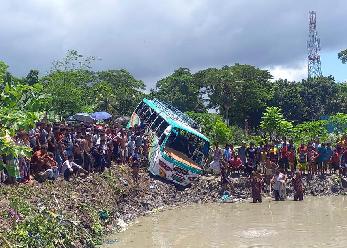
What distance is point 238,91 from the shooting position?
48.0 m

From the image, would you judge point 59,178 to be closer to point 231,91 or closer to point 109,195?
point 109,195

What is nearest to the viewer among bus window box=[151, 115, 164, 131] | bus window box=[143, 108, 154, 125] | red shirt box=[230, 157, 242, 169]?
red shirt box=[230, 157, 242, 169]

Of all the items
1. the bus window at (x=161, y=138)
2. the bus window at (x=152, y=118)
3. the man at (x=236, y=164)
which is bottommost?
the man at (x=236, y=164)

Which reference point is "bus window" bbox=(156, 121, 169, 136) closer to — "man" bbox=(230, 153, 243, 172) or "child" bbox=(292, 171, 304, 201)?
"man" bbox=(230, 153, 243, 172)

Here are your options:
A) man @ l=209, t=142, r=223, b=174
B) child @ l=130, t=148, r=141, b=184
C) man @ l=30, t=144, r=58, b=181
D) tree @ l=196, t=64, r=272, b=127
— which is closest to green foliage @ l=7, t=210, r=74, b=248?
man @ l=30, t=144, r=58, b=181

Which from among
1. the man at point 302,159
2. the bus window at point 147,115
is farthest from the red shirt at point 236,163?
the bus window at point 147,115

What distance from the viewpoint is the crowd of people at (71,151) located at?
1415 cm

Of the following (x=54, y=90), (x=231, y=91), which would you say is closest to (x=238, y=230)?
(x=54, y=90)

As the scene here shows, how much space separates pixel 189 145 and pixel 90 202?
27.0 ft

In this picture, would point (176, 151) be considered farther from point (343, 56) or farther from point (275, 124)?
point (343, 56)

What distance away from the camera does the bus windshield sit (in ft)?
72.0

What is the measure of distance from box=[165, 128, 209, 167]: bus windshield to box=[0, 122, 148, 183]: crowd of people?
136 cm

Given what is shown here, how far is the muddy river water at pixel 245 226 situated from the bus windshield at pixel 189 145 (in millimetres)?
2622

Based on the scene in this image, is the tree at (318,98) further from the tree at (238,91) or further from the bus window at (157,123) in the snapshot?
the bus window at (157,123)
